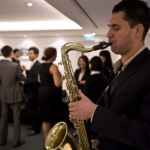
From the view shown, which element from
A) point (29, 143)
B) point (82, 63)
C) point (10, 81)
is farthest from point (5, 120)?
point (82, 63)

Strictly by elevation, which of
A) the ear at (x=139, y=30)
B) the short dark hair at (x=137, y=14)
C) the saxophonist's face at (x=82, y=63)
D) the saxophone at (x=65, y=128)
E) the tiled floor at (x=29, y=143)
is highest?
Answer: the short dark hair at (x=137, y=14)

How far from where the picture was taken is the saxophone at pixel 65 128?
1.60m

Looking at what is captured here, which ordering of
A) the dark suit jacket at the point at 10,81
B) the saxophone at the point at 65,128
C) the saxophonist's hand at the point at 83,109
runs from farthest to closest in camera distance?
the dark suit jacket at the point at 10,81, the saxophone at the point at 65,128, the saxophonist's hand at the point at 83,109

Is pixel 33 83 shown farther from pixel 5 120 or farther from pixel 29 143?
pixel 29 143

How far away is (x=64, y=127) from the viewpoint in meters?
1.90

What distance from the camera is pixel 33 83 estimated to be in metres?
4.32

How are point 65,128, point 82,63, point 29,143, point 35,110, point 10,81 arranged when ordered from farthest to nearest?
point 35,110
point 82,63
point 29,143
point 10,81
point 65,128

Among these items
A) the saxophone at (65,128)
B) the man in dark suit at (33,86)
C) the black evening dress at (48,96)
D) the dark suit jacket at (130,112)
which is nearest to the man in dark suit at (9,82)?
the black evening dress at (48,96)

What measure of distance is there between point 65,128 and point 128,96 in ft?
3.01

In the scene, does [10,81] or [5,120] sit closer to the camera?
[10,81]

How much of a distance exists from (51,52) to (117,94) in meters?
2.22

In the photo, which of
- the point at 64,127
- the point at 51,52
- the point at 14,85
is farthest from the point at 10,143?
the point at 64,127

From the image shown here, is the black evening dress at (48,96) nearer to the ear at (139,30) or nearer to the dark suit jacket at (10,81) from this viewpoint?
the dark suit jacket at (10,81)

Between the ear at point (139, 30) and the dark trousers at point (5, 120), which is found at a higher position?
the ear at point (139, 30)
